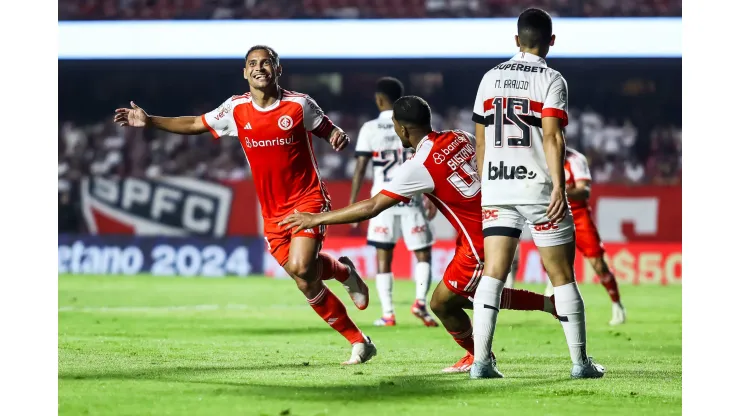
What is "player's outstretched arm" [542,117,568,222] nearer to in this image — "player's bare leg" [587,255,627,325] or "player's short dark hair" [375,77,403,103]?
"player's short dark hair" [375,77,403,103]

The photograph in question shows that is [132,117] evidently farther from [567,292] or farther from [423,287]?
[423,287]

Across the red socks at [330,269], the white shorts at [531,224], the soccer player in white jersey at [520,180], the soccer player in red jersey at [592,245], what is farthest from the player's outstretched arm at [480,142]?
the soccer player in red jersey at [592,245]

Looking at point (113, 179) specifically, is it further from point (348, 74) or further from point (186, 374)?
point (186, 374)

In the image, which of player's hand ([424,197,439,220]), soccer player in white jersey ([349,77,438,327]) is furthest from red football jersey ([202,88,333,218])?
soccer player in white jersey ([349,77,438,327])

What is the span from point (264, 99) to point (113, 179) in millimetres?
13070

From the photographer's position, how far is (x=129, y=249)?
20.4m

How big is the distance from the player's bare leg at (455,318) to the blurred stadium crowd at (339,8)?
18.8m

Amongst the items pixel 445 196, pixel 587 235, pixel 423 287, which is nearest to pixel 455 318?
pixel 445 196

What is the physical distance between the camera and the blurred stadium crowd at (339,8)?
2591 cm

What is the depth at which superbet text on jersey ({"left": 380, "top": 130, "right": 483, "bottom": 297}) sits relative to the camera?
743cm

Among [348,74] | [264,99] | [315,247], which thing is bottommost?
[315,247]

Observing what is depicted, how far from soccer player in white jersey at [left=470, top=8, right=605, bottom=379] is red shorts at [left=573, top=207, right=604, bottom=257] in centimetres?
510

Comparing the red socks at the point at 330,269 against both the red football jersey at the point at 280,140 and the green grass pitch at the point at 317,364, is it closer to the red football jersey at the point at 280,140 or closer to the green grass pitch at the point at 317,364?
the red football jersey at the point at 280,140
